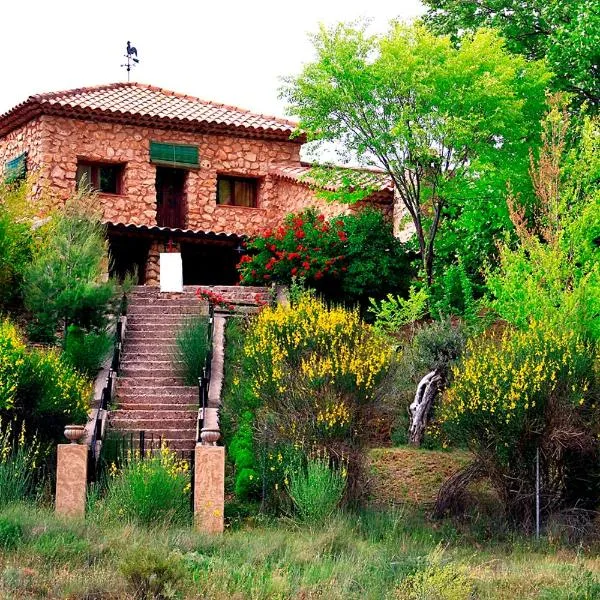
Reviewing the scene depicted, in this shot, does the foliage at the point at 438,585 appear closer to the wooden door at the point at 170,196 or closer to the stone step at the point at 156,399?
the stone step at the point at 156,399

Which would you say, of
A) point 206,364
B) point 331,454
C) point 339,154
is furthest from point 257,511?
point 339,154

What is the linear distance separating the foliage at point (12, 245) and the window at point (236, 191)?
26.9 ft

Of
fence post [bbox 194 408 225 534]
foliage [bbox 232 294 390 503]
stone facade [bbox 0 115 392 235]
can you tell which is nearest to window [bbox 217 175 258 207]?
stone facade [bbox 0 115 392 235]

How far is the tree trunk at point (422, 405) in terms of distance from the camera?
68.9ft

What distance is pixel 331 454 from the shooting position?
17.5m

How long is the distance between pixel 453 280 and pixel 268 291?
398 centimetres

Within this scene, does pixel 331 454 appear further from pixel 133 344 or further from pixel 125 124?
pixel 125 124

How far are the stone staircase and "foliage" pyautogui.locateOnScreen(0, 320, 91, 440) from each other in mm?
1232

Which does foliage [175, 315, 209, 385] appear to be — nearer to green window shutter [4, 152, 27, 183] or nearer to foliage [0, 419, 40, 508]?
foliage [0, 419, 40, 508]

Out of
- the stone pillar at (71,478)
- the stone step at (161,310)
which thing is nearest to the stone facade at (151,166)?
the stone step at (161,310)

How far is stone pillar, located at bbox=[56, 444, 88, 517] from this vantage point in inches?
640

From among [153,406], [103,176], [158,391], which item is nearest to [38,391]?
[153,406]

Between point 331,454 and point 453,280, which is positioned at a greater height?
point 453,280

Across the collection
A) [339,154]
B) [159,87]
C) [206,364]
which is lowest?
[206,364]
